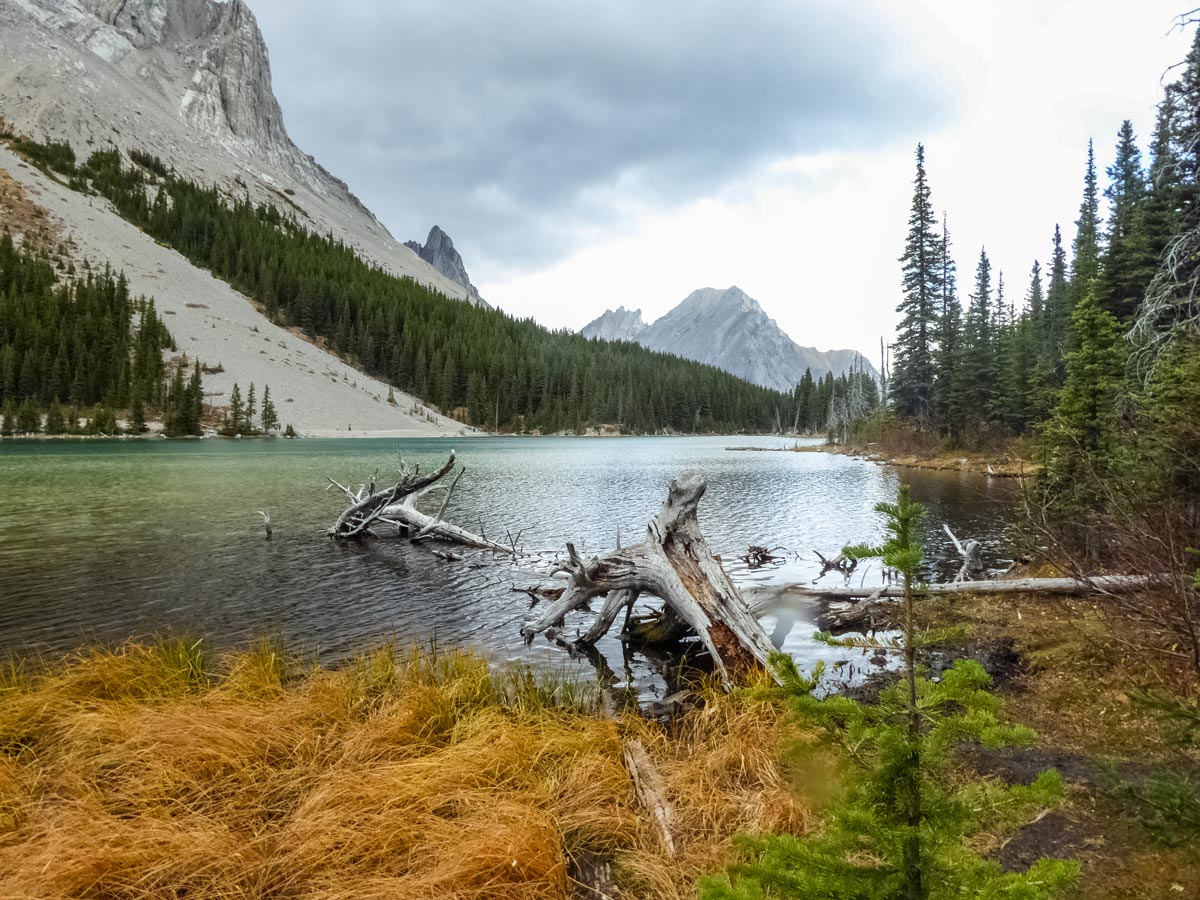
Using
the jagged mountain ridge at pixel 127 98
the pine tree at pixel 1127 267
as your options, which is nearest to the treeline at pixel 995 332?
the pine tree at pixel 1127 267

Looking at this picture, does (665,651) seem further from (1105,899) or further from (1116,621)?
(1105,899)

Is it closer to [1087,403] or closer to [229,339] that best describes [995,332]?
[1087,403]

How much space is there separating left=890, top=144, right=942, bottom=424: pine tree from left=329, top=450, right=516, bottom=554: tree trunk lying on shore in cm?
4304

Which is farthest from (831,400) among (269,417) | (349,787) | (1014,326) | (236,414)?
(349,787)

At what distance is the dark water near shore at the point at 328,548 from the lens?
11.1 m

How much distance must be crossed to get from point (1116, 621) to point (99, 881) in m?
9.79

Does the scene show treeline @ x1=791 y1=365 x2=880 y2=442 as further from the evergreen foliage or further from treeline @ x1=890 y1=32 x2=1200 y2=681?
the evergreen foliage

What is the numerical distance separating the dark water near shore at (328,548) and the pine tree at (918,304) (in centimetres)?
1601

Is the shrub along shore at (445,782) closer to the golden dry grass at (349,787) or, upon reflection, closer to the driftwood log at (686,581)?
the golden dry grass at (349,787)

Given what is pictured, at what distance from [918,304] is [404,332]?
10545 centimetres

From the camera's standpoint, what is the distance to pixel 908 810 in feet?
6.78

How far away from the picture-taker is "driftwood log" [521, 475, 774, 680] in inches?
305

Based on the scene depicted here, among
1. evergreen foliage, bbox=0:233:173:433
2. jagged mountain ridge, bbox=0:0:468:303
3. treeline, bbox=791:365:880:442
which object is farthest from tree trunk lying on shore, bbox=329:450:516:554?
jagged mountain ridge, bbox=0:0:468:303

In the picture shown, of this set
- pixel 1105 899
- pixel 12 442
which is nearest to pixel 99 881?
pixel 1105 899
